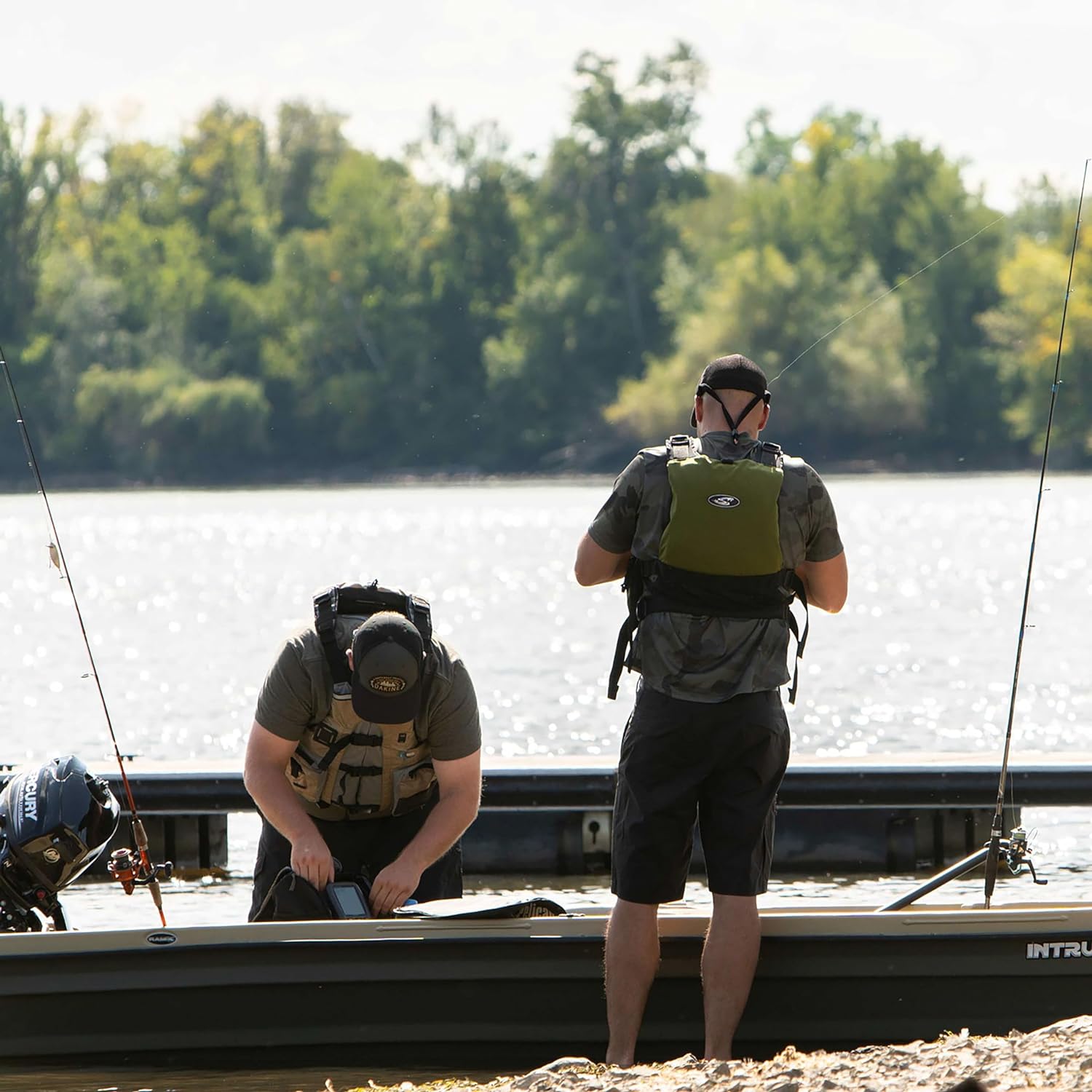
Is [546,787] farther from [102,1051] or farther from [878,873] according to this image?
[102,1051]

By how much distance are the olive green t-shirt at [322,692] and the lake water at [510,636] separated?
3.10ft

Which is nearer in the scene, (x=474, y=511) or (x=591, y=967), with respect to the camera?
(x=591, y=967)

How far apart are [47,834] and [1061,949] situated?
8.78 feet

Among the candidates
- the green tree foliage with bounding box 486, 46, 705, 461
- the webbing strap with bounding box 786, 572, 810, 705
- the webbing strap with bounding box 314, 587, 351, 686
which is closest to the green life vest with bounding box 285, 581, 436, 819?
the webbing strap with bounding box 314, 587, 351, 686

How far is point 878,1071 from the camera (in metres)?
4.18

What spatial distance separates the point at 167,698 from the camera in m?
18.5

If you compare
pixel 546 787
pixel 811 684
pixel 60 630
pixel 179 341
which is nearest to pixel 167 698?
pixel 811 684

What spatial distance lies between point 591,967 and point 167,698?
1364 cm

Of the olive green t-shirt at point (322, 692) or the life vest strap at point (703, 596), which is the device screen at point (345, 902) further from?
the life vest strap at point (703, 596)

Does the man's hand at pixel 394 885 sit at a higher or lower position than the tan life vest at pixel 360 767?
lower

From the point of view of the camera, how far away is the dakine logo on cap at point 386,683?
4.93m

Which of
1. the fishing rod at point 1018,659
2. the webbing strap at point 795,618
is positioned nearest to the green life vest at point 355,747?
the webbing strap at point 795,618

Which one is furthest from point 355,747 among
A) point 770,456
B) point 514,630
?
point 514,630

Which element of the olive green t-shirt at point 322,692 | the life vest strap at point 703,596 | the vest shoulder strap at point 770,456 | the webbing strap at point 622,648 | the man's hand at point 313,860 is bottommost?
Answer: the man's hand at point 313,860
